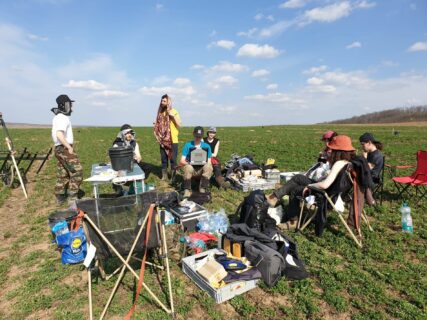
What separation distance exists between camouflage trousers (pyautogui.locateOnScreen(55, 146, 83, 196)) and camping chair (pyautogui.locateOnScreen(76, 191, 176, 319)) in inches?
146

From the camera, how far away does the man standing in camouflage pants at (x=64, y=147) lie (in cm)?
635

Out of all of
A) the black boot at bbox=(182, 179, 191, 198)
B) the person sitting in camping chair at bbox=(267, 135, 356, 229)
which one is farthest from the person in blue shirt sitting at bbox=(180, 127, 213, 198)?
the person sitting in camping chair at bbox=(267, 135, 356, 229)

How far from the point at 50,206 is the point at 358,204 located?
6.55 meters

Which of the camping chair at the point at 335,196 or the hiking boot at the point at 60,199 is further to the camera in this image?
the hiking boot at the point at 60,199

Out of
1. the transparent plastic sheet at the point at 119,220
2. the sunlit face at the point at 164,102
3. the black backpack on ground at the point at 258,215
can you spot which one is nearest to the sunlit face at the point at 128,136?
the sunlit face at the point at 164,102

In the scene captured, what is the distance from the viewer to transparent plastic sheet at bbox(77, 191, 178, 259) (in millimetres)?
3334

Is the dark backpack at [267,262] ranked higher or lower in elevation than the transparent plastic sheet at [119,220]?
lower

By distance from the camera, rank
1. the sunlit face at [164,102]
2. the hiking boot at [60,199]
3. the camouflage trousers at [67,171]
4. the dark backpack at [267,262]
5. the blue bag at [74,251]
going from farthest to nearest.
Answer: the sunlit face at [164,102]
the hiking boot at [60,199]
the camouflage trousers at [67,171]
the blue bag at [74,251]
the dark backpack at [267,262]

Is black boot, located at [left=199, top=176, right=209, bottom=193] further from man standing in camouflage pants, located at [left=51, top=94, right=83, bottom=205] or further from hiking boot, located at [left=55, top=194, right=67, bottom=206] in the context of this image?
hiking boot, located at [left=55, top=194, right=67, bottom=206]

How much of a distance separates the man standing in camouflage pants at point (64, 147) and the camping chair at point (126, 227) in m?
3.68

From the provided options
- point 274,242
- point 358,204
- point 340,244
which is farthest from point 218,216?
point 358,204

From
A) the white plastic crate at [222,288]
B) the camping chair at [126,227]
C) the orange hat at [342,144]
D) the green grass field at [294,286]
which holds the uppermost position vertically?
the orange hat at [342,144]

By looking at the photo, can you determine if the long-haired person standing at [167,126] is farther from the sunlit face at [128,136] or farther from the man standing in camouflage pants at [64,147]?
the man standing in camouflage pants at [64,147]

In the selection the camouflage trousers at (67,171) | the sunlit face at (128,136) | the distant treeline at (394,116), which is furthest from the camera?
the distant treeline at (394,116)
